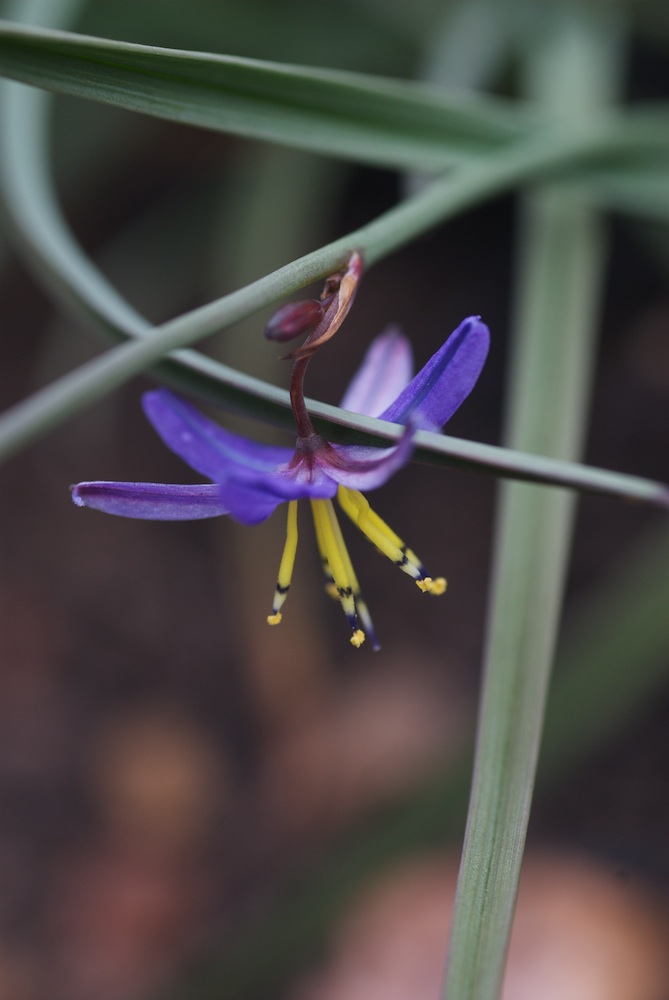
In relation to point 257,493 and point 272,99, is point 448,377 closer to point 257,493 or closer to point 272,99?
point 257,493

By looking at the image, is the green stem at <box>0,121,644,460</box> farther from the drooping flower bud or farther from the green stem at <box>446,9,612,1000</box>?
the green stem at <box>446,9,612,1000</box>

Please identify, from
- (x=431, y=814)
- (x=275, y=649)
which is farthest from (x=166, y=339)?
(x=275, y=649)

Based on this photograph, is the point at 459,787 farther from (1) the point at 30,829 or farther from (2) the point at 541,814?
(1) the point at 30,829

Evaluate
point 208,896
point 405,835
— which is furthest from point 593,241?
point 208,896

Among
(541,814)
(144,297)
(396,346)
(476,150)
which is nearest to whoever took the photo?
(396,346)

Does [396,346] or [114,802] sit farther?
[114,802]

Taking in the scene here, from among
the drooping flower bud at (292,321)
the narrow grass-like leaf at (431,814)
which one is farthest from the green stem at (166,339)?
the narrow grass-like leaf at (431,814)
